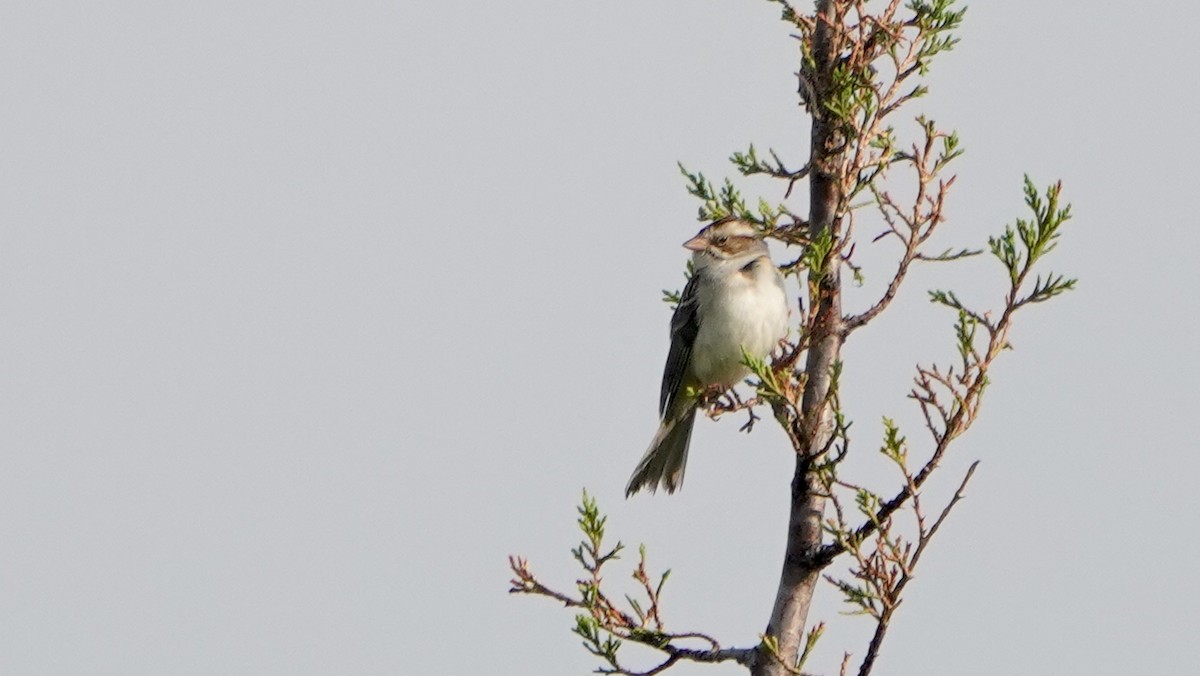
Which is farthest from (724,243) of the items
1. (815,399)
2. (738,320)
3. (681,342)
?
(815,399)

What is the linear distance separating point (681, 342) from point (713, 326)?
0.36 metres

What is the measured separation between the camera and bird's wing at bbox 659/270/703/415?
8.34 metres

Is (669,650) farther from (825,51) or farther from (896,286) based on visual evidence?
(825,51)

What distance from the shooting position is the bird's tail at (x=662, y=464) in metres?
7.89

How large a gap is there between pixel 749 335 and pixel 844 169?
90.6 inches

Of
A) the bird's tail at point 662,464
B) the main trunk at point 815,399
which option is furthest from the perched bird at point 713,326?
the main trunk at point 815,399

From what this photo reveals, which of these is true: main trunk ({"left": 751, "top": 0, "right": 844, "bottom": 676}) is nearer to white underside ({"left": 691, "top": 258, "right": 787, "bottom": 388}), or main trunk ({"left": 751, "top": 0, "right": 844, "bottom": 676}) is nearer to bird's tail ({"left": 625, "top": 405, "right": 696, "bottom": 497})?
white underside ({"left": 691, "top": 258, "right": 787, "bottom": 388})

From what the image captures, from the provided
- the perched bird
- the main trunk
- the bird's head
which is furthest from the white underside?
the main trunk

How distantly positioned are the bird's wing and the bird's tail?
298 millimetres

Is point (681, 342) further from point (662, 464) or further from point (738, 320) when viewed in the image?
point (662, 464)

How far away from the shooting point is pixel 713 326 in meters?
8.11

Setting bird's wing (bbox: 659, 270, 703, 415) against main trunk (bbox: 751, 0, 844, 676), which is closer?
main trunk (bbox: 751, 0, 844, 676)

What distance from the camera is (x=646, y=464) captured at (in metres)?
7.88

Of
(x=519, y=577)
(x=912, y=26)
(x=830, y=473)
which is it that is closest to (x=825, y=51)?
(x=912, y=26)
